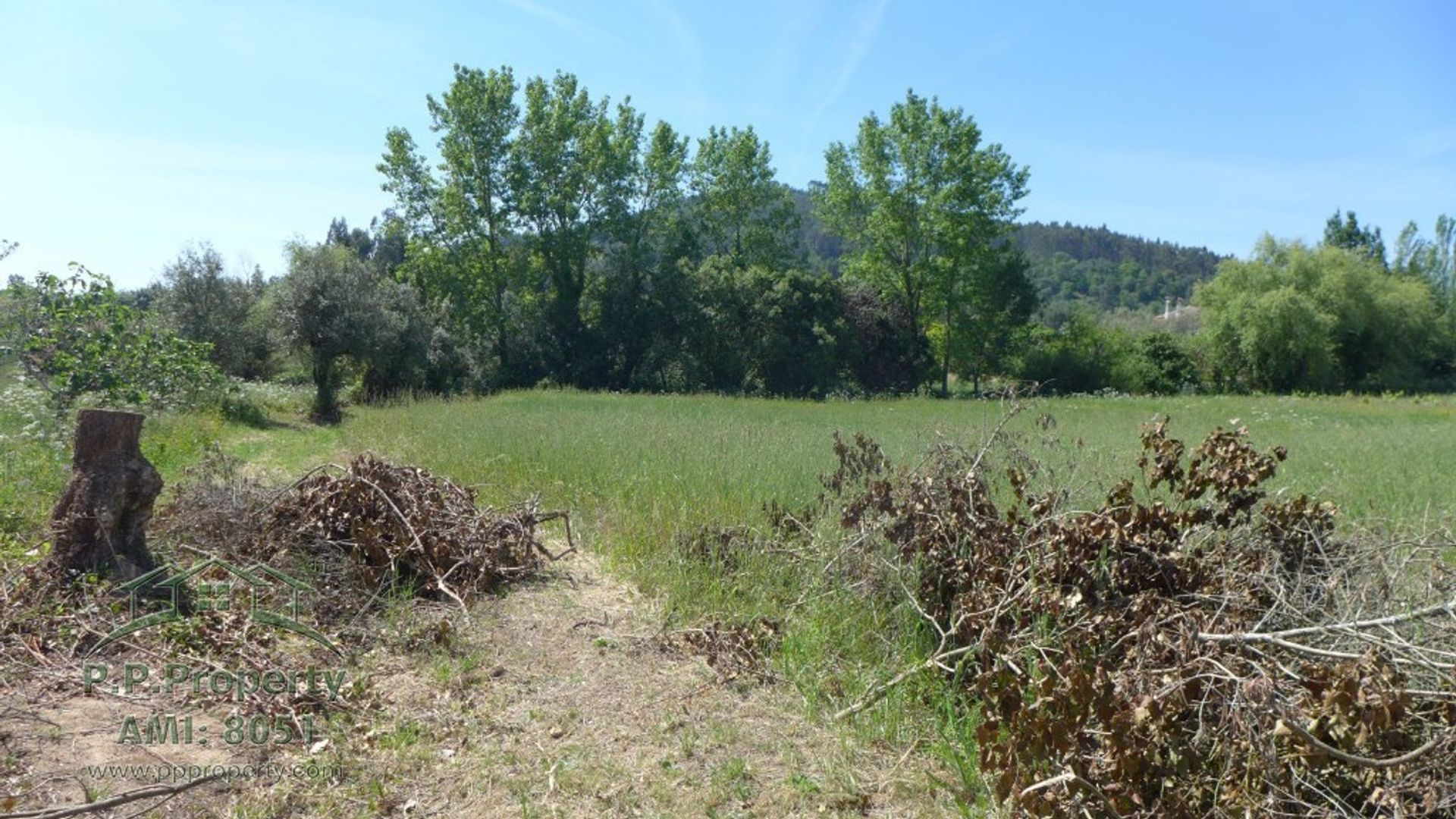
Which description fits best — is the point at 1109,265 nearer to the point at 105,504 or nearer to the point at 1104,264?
the point at 1104,264

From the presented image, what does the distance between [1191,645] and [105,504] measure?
527cm

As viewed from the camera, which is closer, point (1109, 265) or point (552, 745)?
point (552, 745)

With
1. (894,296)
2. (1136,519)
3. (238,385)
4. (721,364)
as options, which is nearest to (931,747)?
(1136,519)

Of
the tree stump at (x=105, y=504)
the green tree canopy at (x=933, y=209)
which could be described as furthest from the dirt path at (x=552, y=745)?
the green tree canopy at (x=933, y=209)

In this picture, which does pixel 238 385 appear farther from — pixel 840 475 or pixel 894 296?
pixel 894 296

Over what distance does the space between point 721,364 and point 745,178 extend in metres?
14.1

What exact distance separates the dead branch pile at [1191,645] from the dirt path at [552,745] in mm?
522

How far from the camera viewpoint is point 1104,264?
112 m

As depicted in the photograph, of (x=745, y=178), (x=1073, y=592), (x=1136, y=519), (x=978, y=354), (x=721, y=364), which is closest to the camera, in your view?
(x=1073, y=592)

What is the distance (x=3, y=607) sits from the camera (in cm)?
432

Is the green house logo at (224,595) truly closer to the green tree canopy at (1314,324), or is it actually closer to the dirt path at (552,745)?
the dirt path at (552,745)

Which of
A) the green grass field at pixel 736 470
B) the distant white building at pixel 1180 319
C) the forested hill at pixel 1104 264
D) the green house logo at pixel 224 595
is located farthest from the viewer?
the forested hill at pixel 1104 264

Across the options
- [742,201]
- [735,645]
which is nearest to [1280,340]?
[742,201]

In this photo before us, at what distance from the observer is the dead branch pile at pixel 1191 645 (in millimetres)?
2717
